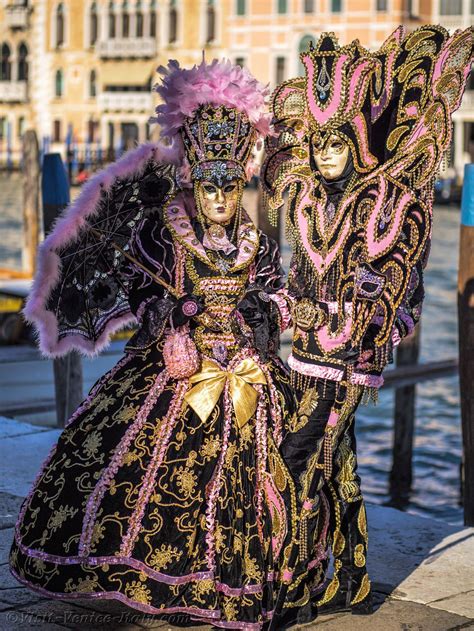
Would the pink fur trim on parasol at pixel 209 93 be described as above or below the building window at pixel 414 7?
below

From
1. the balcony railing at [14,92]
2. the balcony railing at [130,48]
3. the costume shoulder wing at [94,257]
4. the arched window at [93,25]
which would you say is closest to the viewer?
the costume shoulder wing at [94,257]

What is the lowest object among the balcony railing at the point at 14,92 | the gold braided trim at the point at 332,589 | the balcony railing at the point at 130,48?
the gold braided trim at the point at 332,589

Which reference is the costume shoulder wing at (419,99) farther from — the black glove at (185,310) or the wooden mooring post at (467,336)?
the wooden mooring post at (467,336)

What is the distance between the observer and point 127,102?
49.6 meters

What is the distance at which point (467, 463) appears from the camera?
6016 millimetres

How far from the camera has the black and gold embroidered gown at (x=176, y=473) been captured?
367 cm

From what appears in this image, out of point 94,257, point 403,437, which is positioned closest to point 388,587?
point 94,257

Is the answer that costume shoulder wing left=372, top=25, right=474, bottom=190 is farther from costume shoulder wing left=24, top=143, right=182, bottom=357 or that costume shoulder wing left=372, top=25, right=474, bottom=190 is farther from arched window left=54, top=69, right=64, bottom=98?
arched window left=54, top=69, right=64, bottom=98

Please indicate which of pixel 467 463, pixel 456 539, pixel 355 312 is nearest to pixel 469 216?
pixel 467 463

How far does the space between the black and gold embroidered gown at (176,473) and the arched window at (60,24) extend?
49347 mm

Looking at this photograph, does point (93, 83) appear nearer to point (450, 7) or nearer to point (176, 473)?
point (450, 7)

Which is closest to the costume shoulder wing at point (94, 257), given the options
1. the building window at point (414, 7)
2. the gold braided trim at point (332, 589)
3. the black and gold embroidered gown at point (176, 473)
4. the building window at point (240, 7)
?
the black and gold embroidered gown at point (176, 473)

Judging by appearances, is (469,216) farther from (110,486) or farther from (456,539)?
(110,486)

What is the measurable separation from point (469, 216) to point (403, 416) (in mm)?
3598
